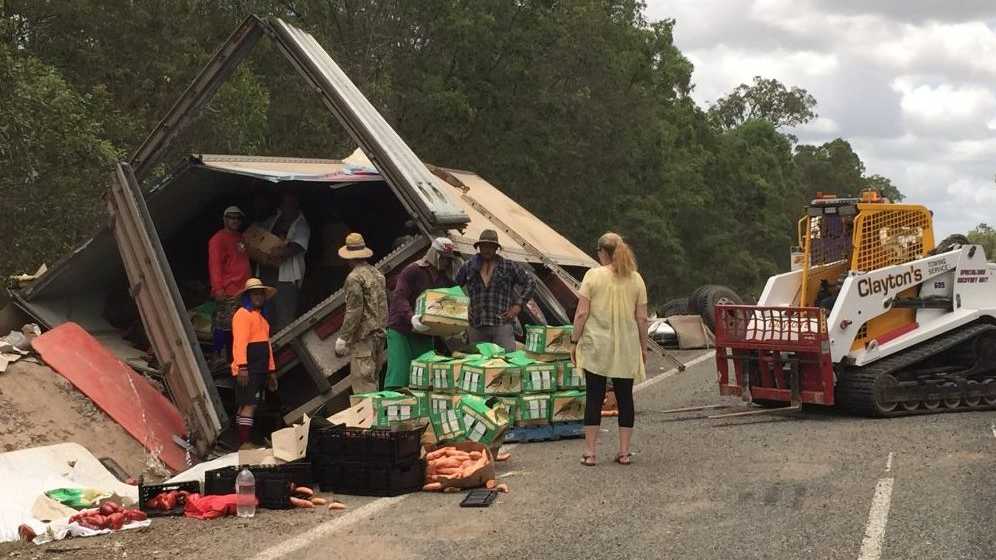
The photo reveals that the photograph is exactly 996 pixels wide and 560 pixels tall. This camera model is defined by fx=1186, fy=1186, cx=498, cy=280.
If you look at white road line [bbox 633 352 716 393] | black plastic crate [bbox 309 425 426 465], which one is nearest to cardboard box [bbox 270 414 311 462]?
black plastic crate [bbox 309 425 426 465]

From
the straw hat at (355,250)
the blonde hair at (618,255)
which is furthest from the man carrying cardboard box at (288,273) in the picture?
the blonde hair at (618,255)

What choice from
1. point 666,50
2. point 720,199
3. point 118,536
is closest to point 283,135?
point 118,536

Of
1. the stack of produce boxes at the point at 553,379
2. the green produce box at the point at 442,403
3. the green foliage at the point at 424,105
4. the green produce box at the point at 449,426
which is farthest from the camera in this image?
the green foliage at the point at 424,105

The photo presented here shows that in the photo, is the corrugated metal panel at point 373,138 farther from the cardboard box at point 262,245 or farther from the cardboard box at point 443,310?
the cardboard box at point 262,245

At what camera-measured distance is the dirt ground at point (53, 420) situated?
10539 millimetres

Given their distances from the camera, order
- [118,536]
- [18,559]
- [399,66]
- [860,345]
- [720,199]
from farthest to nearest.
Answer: [720,199] < [399,66] < [860,345] < [118,536] < [18,559]

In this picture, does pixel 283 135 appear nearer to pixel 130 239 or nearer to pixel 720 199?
pixel 130 239

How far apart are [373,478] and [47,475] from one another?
285 centimetres

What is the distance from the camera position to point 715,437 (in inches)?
424

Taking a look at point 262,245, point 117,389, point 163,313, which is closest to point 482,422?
point 163,313

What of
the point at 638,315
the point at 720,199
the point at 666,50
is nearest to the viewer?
the point at 638,315

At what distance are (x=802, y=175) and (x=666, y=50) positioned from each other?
1594 inches

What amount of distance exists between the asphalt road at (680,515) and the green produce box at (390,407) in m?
0.90

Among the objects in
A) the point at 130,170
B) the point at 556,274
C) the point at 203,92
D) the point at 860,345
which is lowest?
the point at 860,345
